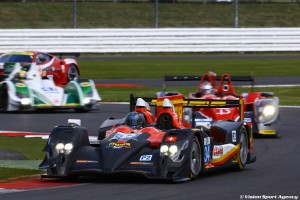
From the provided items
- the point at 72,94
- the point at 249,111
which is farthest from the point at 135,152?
the point at 72,94

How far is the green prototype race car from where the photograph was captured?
24578 mm

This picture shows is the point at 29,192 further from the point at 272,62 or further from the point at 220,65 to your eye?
the point at 272,62

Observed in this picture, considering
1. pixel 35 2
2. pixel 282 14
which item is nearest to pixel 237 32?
pixel 282 14

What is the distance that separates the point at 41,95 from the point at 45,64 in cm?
726

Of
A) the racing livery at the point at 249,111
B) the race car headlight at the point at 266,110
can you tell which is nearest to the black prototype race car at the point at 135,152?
the racing livery at the point at 249,111

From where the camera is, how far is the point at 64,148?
12.5 m

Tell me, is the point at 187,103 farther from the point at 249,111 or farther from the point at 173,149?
the point at 249,111

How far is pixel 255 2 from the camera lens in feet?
165

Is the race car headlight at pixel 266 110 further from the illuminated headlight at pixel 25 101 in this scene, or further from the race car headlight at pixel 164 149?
the race car headlight at pixel 164 149

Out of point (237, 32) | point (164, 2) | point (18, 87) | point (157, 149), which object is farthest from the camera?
point (164, 2)

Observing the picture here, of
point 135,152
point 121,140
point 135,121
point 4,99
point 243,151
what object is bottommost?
point 4,99

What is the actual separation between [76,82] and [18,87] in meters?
1.56

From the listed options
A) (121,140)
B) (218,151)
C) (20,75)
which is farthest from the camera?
(20,75)

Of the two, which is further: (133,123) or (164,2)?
(164,2)
